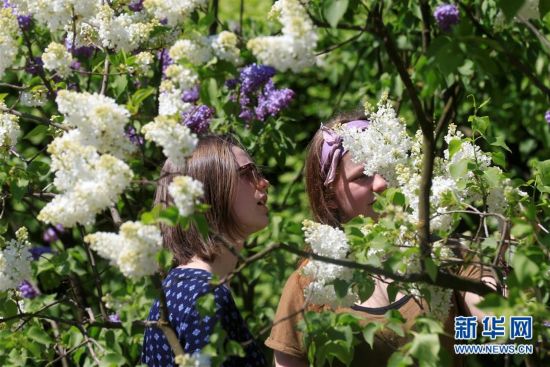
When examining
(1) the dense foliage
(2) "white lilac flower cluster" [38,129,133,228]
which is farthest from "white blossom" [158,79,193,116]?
(2) "white lilac flower cluster" [38,129,133,228]

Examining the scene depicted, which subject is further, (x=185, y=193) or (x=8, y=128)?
(x=8, y=128)

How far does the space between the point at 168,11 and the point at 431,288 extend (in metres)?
0.77

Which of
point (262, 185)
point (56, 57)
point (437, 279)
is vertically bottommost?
point (437, 279)

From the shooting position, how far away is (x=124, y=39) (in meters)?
1.97

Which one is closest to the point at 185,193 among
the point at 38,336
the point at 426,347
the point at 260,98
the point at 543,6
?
the point at 426,347

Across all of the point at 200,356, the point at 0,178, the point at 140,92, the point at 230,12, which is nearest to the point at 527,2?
the point at 140,92

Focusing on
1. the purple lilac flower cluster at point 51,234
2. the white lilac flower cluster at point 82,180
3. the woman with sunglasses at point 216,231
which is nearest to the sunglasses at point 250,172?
the woman with sunglasses at point 216,231

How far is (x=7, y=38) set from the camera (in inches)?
73.1

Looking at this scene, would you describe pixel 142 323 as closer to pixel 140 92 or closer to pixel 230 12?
pixel 140 92

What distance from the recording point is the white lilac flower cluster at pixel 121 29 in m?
1.94

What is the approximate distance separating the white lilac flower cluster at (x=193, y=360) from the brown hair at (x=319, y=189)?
0.80 meters

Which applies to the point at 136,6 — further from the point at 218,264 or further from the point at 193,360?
the point at 193,360

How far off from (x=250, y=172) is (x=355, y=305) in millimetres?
412

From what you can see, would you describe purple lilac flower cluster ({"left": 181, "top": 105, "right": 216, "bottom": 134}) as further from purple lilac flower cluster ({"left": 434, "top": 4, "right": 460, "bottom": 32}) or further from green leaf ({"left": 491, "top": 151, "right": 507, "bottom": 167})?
purple lilac flower cluster ({"left": 434, "top": 4, "right": 460, "bottom": 32})
